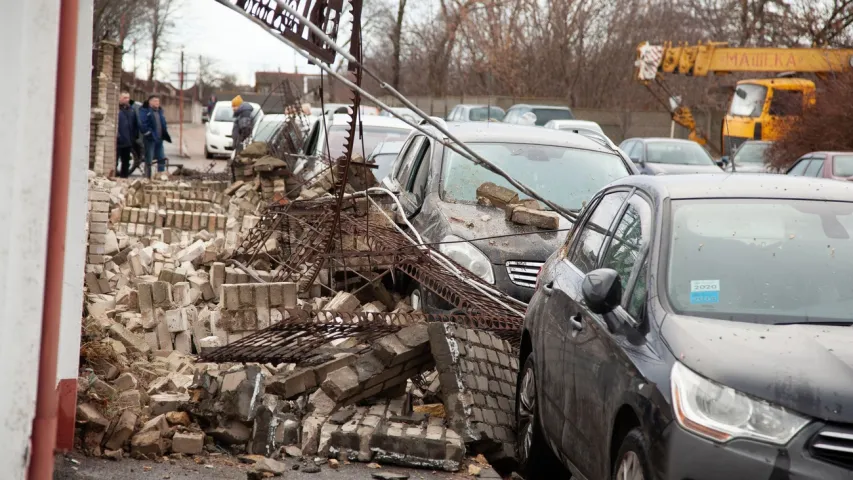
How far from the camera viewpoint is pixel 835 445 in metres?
3.70

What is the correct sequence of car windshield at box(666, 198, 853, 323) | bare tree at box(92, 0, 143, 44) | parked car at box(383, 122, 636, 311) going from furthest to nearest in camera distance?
bare tree at box(92, 0, 143, 44) < parked car at box(383, 122, 636, 311) < car windshield at box(666, 198, 853, 323)

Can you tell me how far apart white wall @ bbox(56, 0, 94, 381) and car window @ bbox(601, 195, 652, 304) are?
243 centimetres

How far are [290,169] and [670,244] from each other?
1322 centimetres

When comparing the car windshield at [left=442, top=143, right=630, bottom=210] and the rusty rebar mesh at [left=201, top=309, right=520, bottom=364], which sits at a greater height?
the car windshield at [left=442, top=143, right=630, bottom=210]

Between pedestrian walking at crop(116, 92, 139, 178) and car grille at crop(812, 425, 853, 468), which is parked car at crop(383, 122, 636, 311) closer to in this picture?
car grille at crop(812, 425, 853, 468)

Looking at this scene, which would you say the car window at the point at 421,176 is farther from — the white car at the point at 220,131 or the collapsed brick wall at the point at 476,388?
the white car at the point at 220,131

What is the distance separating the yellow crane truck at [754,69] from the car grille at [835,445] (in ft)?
77.5

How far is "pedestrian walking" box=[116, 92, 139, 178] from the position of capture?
25.2 meters

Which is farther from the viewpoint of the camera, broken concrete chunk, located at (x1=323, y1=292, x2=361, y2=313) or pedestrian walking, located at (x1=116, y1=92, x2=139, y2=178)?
pedestrian walking, located at (x1=116, y1=92, x2=139, y2=178)

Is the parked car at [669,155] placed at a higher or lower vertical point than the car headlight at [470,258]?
higher

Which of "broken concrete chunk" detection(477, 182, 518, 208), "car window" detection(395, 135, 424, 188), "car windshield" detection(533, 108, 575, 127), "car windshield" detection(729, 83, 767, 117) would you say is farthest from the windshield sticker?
"car windshield" detection(533, 108, 575, 127)

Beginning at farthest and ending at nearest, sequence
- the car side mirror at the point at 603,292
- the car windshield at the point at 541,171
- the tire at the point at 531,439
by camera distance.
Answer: the car windshield at the point at 541,171 → the tire at the point at 531,439 → the car side mirror at the point at 603,292

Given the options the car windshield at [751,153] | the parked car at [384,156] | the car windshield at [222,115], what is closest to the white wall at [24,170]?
the parked car at [384,156]

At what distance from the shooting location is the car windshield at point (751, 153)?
2592 centimetres
